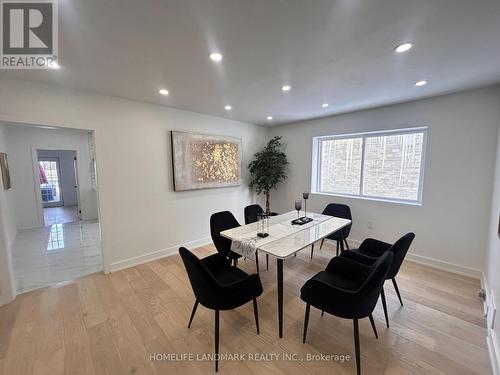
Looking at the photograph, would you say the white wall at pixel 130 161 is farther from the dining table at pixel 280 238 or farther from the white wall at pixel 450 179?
the white wall at pixel 450 179

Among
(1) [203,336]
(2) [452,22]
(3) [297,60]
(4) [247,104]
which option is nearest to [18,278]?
(1) [203,336]

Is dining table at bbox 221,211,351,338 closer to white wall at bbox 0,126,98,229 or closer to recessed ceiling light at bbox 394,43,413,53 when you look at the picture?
recessed ceiling light at bbox 394,43,413,53

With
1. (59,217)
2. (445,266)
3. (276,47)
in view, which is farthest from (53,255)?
(445,266)

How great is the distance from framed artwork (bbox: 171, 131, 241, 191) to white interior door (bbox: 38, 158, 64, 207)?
24.3 feet

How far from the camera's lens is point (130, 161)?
9.90 feet

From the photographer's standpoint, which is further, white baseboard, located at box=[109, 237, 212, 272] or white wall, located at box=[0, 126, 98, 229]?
white wall, located at box=[0, 126, 98, 229]

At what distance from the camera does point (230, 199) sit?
4.40 metres

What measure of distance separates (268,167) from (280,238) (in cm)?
241

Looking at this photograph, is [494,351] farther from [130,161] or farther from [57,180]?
[57,180]

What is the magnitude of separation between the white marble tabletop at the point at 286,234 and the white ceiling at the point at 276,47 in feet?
5.59

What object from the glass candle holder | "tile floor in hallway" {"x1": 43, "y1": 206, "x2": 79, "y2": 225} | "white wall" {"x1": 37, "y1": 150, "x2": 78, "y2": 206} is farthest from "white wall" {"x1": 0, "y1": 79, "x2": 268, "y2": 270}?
"white wall" {"x1": 37, "y1": 150, "x2": 78, "y2": 206}

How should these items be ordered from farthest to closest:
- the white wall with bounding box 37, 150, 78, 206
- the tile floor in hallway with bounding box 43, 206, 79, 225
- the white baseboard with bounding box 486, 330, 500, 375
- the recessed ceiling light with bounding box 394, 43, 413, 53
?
1. the white wall with bounding box 37, 150, 78, 206
2. the tile floor in hallway with bounding box 43, 206, 79, 225
3. the recessed ceiling light with bounding box 394, 43, 413, 53
4. the white baseboard with bounding box 486, 330, 500, 375

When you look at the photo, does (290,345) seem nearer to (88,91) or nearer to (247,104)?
(247,104)

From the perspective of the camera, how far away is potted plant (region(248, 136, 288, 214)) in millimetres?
4387
